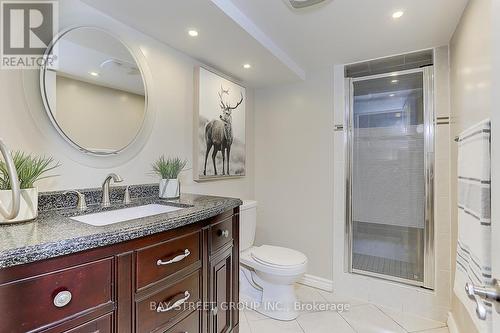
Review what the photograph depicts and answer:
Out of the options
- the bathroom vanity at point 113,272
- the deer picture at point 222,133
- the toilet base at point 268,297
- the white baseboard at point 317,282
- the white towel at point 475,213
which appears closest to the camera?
the bathroom vanity at point 113,272

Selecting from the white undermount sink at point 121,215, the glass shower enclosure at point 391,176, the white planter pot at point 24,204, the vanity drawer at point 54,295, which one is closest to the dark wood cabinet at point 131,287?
the vanity drawer at point 54,295

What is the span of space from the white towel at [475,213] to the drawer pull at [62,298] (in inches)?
48.9

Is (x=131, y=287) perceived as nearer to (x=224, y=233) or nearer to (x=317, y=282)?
(x=224, y=233)

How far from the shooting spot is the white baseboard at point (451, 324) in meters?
1.79

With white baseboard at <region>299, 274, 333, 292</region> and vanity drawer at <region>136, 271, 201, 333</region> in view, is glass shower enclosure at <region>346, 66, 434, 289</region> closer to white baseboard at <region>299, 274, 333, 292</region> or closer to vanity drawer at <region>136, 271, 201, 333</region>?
white baseboard at <region>299, 274, 333, 292</region>

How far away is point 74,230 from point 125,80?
1.06 meters

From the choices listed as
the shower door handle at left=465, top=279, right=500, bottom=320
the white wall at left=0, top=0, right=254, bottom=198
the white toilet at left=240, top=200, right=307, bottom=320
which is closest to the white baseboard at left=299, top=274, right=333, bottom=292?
the white toilet at left=240, top=200, right=307, bottom=320

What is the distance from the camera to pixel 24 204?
1017 millimetres

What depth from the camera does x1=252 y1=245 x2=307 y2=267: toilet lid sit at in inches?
79.7

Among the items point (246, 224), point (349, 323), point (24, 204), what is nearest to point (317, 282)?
point (349, 323)

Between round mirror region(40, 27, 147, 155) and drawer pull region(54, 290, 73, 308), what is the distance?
859 mm

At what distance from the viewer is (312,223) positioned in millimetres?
2621
